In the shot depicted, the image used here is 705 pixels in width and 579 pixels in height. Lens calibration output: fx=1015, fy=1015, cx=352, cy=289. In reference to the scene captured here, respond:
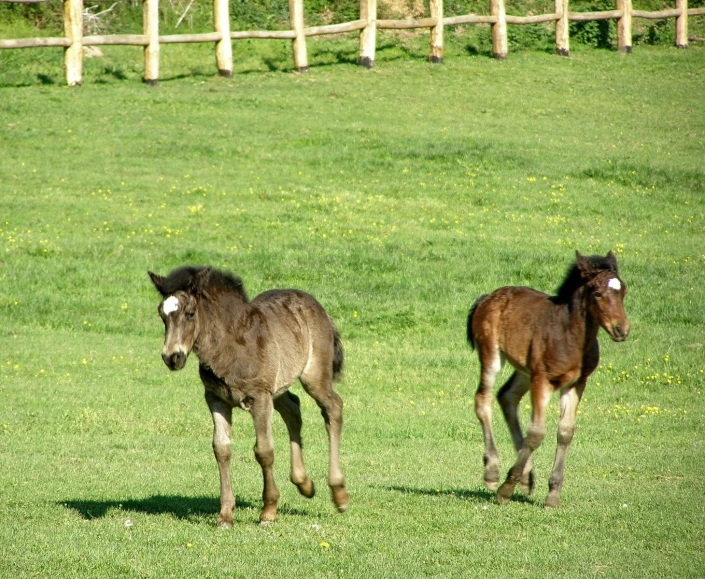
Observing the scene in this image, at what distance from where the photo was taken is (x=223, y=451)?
9266 millimetres

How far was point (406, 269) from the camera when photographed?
76.2 ft

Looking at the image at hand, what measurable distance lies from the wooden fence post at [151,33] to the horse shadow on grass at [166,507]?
26.6m

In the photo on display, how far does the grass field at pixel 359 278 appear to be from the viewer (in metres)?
9.05

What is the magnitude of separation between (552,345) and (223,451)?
348 cm

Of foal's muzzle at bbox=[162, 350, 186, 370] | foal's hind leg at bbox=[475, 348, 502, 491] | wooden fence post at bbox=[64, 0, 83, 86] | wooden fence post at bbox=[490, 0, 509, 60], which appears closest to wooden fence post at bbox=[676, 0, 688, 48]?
wooden fence post at bbox=[490, 0, 509, 60]

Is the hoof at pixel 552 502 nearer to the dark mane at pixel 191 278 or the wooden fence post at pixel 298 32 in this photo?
the dark mane at pixel 191 278

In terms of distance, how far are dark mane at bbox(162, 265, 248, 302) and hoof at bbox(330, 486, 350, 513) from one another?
2046mm

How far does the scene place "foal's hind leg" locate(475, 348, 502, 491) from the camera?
10.9m

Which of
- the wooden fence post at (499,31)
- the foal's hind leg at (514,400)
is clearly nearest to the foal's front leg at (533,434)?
the foal's hind leg at (514,400)

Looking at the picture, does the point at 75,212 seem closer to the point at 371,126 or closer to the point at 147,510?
the point at 371,126

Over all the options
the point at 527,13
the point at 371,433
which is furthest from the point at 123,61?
the point at 371,433

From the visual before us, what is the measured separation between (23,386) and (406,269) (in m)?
9.89

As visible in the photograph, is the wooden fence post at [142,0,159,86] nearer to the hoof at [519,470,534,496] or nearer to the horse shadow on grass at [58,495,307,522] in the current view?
the horse shadow on grass at [58,495,307,522]

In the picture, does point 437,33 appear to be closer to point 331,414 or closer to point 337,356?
point 337,356
